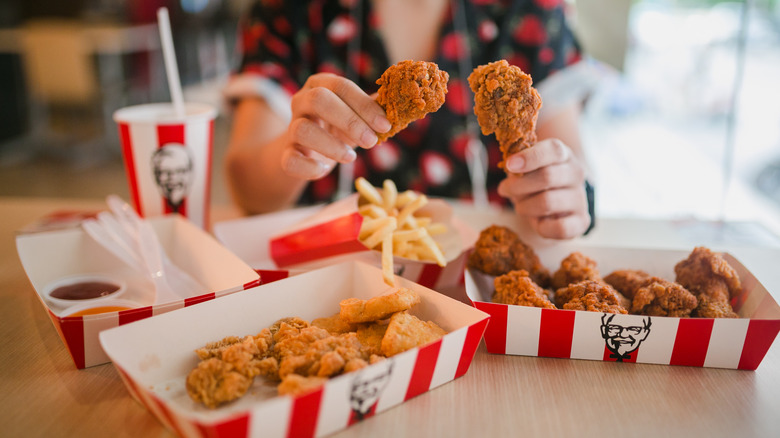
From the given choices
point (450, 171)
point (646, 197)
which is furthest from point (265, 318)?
point (646, 197)

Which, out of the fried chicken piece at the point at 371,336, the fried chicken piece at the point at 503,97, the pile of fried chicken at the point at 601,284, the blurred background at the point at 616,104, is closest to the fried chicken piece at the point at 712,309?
the pile of fried chicken at the point at 601,284

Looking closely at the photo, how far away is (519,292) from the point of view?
1.04 metres

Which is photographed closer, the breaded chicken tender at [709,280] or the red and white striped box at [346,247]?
the breaded chicken tender at [709,280]

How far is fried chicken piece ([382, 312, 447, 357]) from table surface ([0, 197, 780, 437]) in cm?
9

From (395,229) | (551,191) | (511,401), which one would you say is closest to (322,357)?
(511,401)

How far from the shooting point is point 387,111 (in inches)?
41.4

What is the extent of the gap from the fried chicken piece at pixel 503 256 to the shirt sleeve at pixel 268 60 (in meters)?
1.07

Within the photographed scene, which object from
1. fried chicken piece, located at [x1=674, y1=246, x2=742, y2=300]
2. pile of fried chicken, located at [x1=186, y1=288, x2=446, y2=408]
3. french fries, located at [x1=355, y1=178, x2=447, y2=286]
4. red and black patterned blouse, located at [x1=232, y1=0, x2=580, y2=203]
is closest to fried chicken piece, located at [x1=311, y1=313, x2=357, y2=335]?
pile of fried chicken, located at [x1=186, y1=288, x2=446, y2=408]

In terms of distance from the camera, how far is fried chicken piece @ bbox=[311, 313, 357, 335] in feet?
3.28

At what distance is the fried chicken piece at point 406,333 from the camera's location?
0.87m

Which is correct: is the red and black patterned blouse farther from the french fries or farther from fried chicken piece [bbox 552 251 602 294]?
fried chicken piece [bbox 552 251 602 294]

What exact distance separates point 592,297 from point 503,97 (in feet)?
1.26

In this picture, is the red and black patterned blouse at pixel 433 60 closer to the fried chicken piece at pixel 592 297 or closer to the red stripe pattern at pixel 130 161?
the red stripe pattern at pixel 130 161

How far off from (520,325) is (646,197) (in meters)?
4.30
